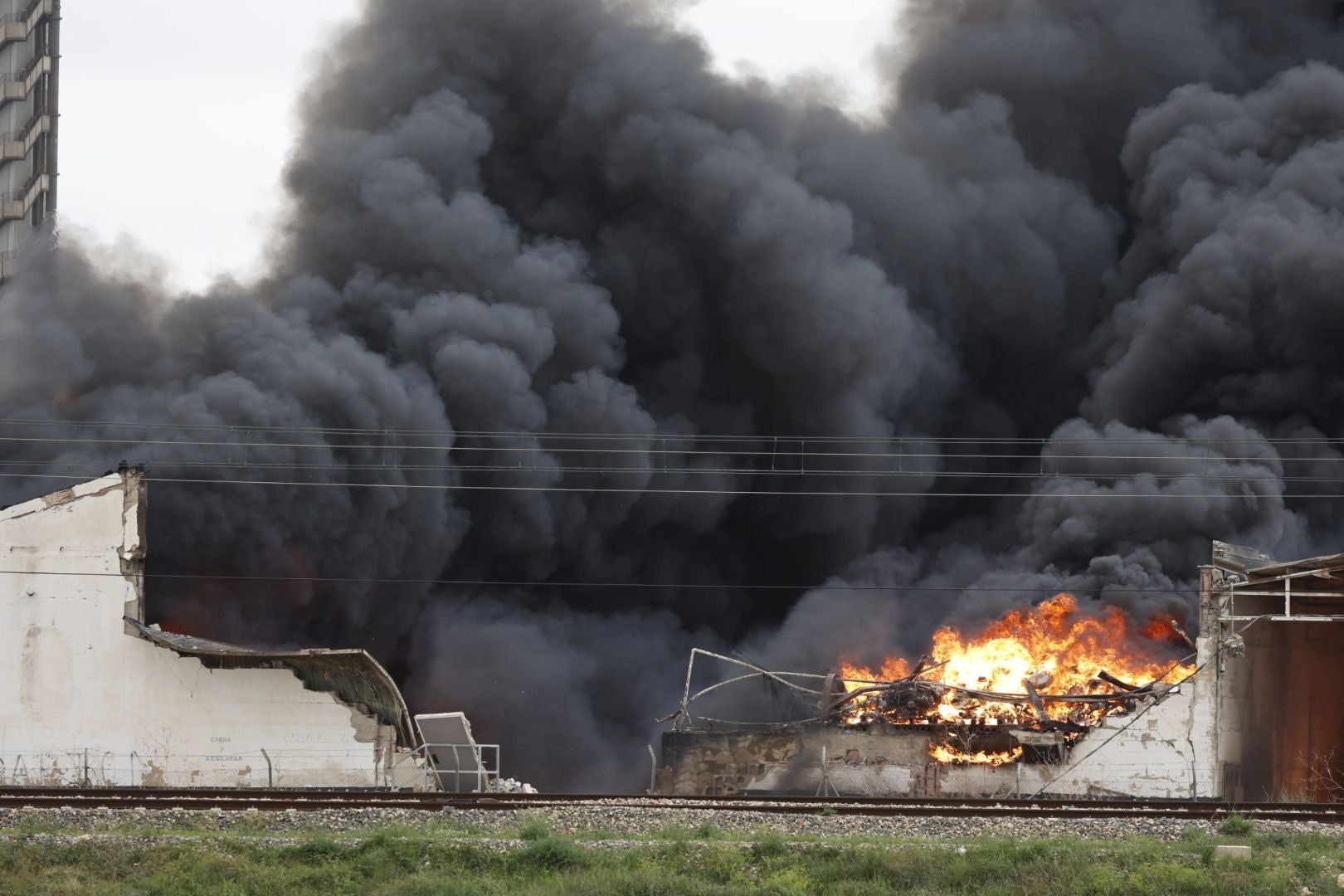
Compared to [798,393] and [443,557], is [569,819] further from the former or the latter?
[798,393]

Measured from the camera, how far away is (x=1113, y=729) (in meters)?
27.9

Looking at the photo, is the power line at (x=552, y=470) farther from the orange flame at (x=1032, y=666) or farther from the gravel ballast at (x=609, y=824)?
the gravel ballast at (x=609, y=824)

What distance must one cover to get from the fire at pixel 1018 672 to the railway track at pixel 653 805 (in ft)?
18.8

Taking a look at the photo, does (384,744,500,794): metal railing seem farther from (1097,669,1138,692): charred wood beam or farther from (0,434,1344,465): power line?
(1097,669,1138,692): charred wood beam

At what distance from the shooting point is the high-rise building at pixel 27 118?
51094 mm

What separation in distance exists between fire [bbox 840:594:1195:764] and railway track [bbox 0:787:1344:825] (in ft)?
18.8

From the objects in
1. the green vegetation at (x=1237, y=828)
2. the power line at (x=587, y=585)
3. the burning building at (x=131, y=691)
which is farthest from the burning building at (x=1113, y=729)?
the green vegetation at (x=1237, y=828)

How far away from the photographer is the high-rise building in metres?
51.1

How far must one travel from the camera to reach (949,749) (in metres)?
28.3

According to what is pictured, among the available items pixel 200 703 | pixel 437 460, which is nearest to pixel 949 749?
pixel 200 703

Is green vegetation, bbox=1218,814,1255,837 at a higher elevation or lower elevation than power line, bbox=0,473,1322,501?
lower

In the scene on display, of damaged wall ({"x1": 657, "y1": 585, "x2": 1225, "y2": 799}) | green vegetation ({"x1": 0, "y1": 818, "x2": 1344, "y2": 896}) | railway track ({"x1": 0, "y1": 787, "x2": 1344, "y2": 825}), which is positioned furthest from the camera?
damaged wall ({"x1": 657, "y1": 585, "x2": 1225, "y2": 799})

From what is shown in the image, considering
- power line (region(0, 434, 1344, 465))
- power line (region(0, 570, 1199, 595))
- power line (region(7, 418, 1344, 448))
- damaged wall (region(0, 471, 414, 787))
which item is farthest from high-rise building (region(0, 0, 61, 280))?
damaged wall (region(0, 471, 414, 787))

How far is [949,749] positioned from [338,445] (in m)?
13.9
